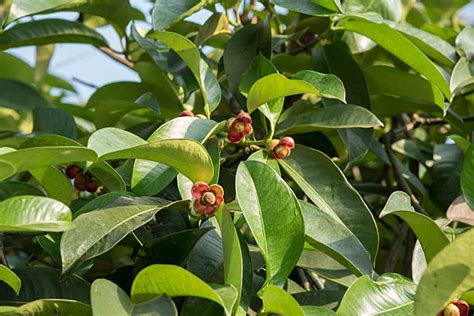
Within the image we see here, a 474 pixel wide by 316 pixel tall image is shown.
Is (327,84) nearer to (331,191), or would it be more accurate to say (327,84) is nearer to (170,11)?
(331,191)

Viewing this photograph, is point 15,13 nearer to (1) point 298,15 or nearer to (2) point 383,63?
(1) point 298,15

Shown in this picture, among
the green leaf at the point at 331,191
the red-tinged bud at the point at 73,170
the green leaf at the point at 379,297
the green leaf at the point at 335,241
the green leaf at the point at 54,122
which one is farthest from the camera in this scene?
the green leaf at the point at 54,122

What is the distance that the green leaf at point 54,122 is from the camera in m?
1.27

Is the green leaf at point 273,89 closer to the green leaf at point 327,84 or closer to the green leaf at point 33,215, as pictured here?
the green leaf at point 327,84

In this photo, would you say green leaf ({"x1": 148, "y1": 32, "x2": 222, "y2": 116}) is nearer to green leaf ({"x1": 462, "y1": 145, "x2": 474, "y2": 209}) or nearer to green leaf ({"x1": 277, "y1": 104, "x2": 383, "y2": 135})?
green leaf ({"x1": 277, "y1": 104, "x2": 383, "y2": 135})

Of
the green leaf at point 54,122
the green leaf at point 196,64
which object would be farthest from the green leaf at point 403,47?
the green leaf at point 54,122

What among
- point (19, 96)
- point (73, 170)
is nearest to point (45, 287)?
point (73, 170)

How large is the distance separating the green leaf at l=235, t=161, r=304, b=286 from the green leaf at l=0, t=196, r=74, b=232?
0.18m

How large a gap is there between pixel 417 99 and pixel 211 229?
0.55 meters

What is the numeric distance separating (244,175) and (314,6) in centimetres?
36

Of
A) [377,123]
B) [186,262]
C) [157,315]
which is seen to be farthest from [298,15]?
[157,315]

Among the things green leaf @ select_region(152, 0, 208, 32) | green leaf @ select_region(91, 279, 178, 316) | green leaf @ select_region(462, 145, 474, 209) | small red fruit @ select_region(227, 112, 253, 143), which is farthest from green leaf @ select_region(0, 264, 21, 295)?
green leaf @ select_region(462, 145, 474, 209)

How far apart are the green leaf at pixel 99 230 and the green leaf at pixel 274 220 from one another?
96mm

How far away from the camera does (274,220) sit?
0.84m
